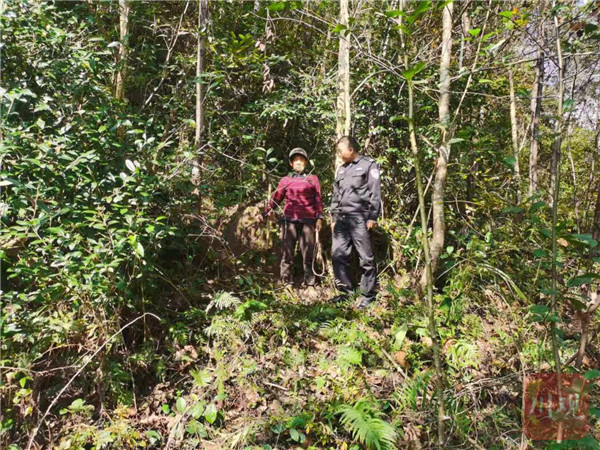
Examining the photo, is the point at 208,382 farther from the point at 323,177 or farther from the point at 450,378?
the point at 323,177

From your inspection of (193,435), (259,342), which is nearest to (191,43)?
(259,342)

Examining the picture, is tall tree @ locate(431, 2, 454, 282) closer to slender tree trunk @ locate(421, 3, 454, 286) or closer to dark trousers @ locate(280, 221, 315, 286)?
slender tree trunk @ locate(421, 3, 454, 286)

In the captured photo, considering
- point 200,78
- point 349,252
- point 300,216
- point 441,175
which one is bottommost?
point 349,252

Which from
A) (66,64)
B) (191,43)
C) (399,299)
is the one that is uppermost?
(191,43)

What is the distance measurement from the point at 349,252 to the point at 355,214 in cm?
55

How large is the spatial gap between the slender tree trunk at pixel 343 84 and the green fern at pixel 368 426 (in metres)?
3.42

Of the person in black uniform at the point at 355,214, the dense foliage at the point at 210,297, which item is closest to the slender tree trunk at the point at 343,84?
the person in black uniform at the point at 355,214

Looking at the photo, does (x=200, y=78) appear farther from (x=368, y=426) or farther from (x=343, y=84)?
(x=368, y=426)

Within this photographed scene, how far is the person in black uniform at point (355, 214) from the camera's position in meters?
4.45

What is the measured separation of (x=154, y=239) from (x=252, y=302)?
1268mm

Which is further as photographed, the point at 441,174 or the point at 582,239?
the point at 441,174

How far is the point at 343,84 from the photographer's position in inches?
201

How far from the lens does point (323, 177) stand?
21.0 ft

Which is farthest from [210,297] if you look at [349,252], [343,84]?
[343,84]
